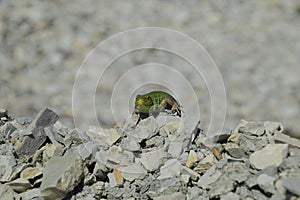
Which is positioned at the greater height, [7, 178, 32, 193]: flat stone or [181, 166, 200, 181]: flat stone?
[181, 166, 200, 181]: flat stone

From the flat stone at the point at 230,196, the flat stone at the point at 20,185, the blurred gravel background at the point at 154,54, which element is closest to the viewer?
the flat stone at the point at 230,196

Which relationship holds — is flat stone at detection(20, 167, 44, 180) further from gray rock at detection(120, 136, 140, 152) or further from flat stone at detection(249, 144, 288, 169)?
flat stone at detection(249, 144, 288, 169)

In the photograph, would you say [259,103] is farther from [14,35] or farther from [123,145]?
[14,35]

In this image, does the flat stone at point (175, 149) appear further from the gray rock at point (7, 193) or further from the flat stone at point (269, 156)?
the gray rock at point (7, 193)

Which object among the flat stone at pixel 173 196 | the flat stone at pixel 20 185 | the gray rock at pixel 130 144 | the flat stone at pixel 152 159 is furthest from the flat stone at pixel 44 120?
the flat stone at pixel 173 196

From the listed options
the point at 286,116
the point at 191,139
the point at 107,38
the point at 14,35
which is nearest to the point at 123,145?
the point at 191,139

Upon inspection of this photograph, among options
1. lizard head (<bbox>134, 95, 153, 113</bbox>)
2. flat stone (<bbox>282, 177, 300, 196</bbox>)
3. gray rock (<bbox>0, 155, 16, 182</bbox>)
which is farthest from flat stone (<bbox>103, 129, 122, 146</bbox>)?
flat stone (<bbox>282, 177, 300, 196</bbox>)

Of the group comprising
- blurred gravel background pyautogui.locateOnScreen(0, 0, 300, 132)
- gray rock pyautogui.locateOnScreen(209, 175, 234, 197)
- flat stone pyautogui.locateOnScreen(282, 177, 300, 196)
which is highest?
blurred gravel background pyautogui.locateOnScreen(0, 0, 300, 132)

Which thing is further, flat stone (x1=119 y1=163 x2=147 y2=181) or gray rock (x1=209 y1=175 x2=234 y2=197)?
flat stone (x1=119 y1=163 x2=147 y2=181)
